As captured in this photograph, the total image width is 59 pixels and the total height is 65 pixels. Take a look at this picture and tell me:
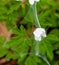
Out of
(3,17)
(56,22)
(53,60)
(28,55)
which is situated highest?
(3,17)

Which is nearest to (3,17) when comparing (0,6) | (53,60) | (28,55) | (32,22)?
(0,6)

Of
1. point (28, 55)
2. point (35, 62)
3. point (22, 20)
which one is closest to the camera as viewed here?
point (35, 62)

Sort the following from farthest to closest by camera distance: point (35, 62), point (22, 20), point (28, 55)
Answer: point (22, 20) → point (28, 55) → point (35, 62)

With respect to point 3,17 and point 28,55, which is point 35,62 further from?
point 3,17

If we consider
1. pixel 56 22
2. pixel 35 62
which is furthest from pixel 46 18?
pixel 35 62

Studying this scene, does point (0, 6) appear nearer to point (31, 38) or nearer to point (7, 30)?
point (7, 30)

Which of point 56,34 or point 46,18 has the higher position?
point 46,18

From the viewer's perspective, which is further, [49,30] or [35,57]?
[49,30]
